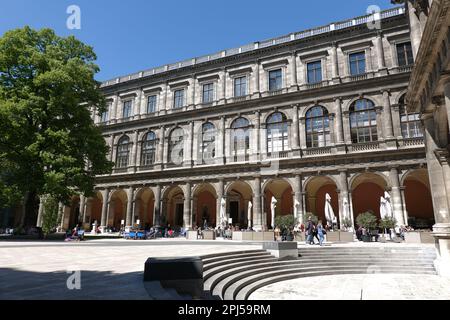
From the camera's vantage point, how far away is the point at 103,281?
621 centimetres

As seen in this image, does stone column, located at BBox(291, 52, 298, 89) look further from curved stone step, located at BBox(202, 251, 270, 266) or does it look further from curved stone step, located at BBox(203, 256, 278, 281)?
curved stone step, located at BBox(203, 256, 278, 281)

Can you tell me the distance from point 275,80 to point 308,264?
21.1 meters

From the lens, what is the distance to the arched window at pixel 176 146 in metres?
32.2

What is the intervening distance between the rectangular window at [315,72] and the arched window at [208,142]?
10494mm

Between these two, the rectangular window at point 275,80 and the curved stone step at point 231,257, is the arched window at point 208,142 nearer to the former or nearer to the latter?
the rectangular window at point 275,80

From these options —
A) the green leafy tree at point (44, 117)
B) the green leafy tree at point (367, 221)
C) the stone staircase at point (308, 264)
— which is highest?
the green leafy tree at point (44, 117)

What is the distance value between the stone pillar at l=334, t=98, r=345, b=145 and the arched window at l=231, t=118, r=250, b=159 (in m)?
8.05

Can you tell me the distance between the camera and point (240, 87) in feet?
102

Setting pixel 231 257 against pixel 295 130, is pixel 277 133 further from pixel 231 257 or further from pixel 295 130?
pixel 231 257

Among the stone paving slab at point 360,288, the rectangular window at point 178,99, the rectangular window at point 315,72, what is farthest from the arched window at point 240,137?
the stone paving slab at point 360,288

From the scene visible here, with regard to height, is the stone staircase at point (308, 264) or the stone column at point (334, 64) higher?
the stone column at point (334, 64)

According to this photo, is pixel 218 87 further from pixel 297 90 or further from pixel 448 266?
pixel 448 266
